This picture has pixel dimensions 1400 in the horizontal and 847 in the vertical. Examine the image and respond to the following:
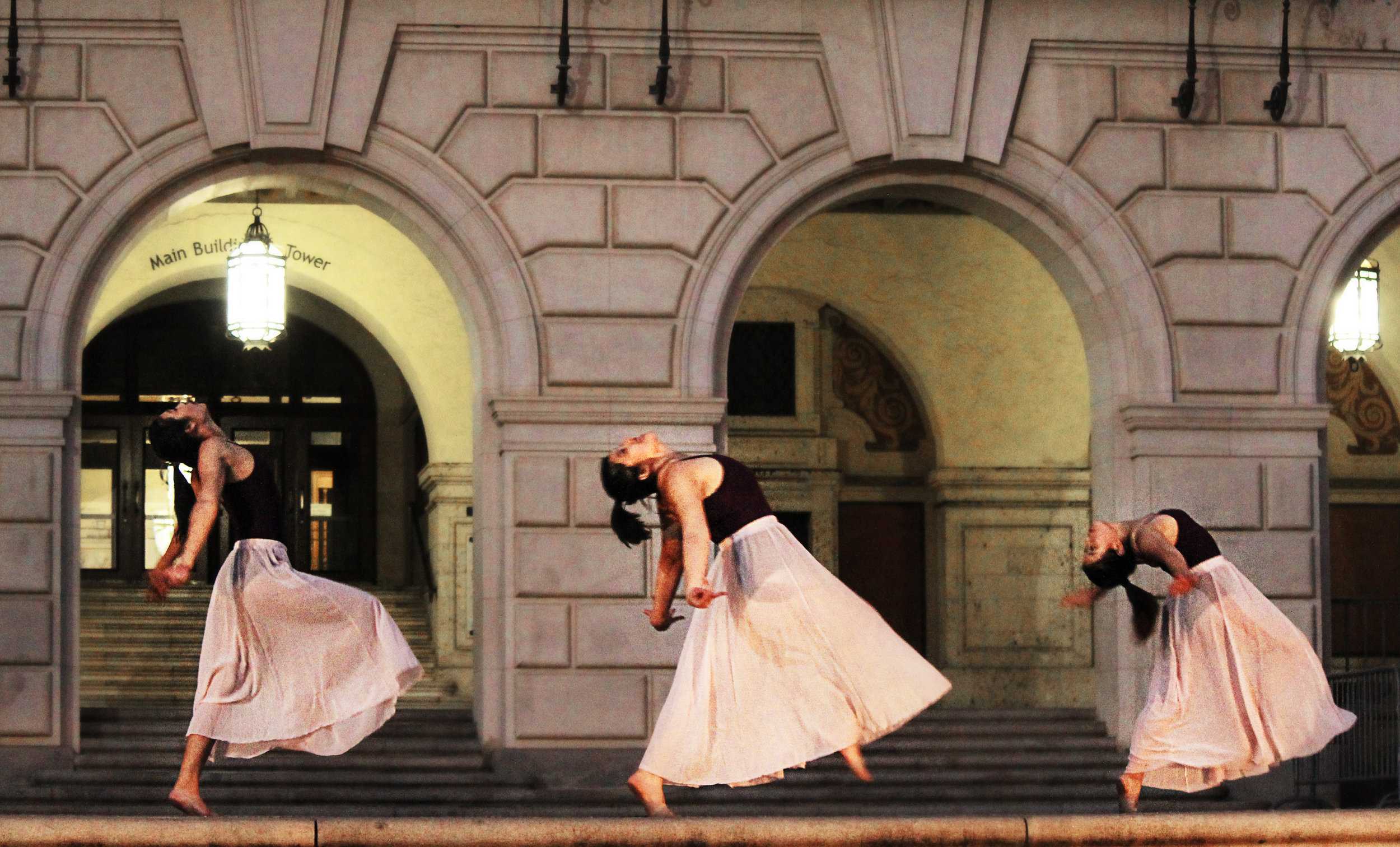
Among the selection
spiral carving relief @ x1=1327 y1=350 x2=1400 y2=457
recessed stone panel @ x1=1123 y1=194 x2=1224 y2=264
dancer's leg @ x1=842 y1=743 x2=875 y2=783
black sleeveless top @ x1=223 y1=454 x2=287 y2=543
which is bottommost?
dancer's leg @ x1=842 y1=743 x2=875 y2=783

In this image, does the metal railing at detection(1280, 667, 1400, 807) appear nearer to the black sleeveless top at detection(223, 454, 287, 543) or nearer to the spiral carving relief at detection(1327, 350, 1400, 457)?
the spiral carving relief at detection(1327, 350, 1400, 457)

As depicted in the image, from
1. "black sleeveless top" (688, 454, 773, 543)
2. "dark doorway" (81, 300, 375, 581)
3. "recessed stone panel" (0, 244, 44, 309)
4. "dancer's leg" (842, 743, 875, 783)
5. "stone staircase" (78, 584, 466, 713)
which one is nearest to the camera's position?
"dancer's leg" (842, 743, 875, 783)

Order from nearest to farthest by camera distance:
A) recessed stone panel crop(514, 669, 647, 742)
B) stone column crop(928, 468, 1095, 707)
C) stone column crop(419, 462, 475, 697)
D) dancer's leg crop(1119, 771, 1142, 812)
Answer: dancer's leg crop(1119, 771, 1142, 812) < recessed stone panel crop(514, 669, 647, 742) < stone column crop(419, 462, 475, 697) < stone column crop(928, 468, 1095, 707)

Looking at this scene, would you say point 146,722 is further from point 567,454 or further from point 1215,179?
point 1215,179

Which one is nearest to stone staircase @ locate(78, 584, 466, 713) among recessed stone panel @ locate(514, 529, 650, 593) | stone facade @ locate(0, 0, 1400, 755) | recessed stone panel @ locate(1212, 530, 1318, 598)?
recessed stone panel @ locate(514, 529, 650, 593)

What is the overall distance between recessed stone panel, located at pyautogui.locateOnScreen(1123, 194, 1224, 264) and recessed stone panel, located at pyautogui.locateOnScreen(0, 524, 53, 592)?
8164 millimetres

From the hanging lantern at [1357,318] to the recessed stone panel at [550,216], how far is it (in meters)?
6.25

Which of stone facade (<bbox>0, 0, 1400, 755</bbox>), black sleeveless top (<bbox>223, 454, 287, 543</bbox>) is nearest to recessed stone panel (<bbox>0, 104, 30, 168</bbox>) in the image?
stone facade (<bbox>0, 0, 1400, 755</bbox>)

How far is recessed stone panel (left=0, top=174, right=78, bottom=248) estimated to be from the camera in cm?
1778

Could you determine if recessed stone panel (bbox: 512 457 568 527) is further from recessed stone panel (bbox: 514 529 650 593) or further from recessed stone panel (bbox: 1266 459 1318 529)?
recessed stone panel (bbox: 1266 459 1318 529)

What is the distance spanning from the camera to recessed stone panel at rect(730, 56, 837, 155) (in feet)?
60.4

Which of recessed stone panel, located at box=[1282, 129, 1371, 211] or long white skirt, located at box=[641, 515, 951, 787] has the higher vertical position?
recessed stone panel, located at box=[1282, 129, 1371, 211]

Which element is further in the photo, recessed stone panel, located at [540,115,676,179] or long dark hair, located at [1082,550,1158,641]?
recessed stone panel, located at [540,115,676,179]

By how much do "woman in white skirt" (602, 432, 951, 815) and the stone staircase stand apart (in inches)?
331
